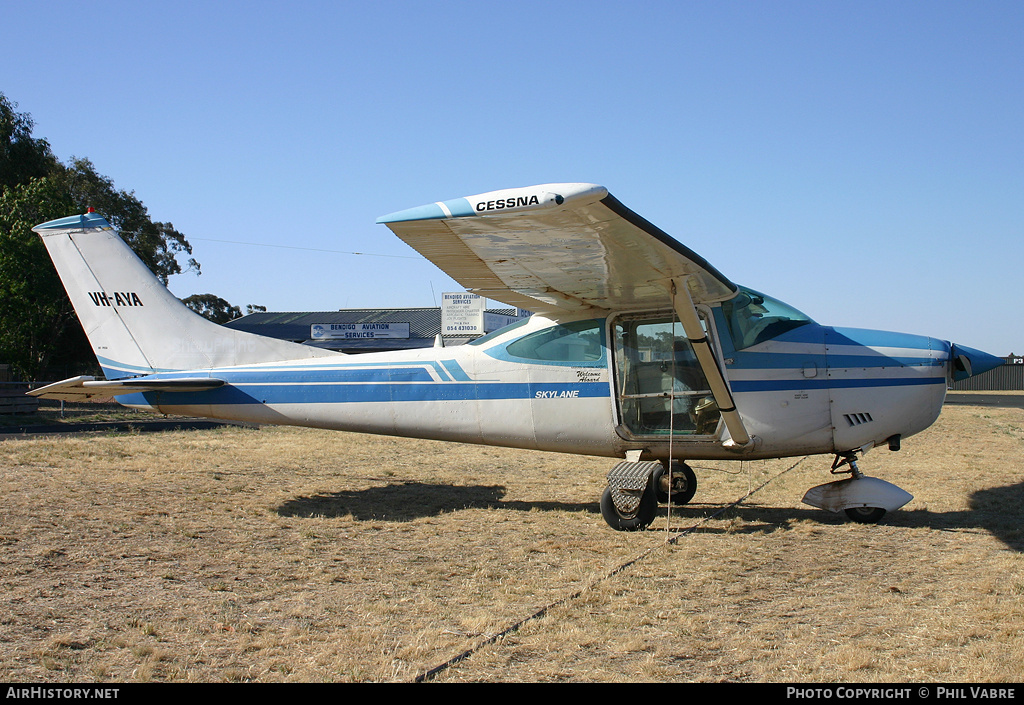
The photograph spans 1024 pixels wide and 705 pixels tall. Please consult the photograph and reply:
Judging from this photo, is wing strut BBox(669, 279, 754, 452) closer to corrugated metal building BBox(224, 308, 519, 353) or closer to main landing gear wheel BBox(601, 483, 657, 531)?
main landing gear wheel BBox(601, 483, 657, 531)

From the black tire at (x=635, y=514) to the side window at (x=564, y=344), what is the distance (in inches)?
58.6

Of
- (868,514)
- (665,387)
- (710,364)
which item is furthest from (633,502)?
(868,514)

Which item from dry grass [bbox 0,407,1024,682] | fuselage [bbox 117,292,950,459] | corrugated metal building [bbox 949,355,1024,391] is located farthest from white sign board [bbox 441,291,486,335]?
corrugated metal building [bbox 949,355,1024,391]

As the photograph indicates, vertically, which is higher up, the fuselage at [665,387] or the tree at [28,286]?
the tree at [28,286]

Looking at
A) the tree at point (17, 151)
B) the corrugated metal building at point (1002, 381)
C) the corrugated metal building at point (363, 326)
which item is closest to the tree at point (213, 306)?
the corrugated metal building at point (363, 326)

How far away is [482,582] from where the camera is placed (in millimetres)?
5098

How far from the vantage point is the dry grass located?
3510 mm

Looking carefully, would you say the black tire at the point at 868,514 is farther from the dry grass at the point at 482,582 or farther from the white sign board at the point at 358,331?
the white sign board at the point at 358,331

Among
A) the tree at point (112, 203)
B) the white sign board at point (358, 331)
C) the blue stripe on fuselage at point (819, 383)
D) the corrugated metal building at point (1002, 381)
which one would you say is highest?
the tree at point (112, 203)

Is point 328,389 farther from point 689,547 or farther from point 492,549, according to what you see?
point 689,547

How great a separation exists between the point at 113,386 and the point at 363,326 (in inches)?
1574

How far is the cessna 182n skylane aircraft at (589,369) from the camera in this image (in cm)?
657

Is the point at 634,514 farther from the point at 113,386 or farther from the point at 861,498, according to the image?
the point at 113,386
